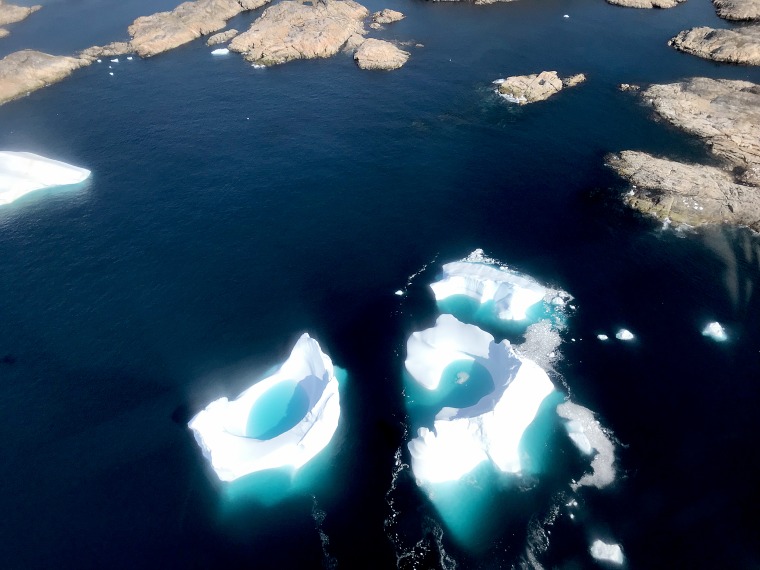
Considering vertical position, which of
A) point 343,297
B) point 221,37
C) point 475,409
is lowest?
point 343,297

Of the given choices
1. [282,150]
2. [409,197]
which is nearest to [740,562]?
[409,197]

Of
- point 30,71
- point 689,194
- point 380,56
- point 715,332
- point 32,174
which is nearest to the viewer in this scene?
point 715,332

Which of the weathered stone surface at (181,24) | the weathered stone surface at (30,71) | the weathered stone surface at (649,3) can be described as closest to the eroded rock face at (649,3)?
the weathered stone surface at (649,3)

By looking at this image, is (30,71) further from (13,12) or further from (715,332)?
(715,332)

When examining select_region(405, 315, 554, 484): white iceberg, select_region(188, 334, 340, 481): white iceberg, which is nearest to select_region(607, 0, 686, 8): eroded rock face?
select_region(405, 315, 554, 484): white iceberg

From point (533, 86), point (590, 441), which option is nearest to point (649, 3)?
point (533, 86)

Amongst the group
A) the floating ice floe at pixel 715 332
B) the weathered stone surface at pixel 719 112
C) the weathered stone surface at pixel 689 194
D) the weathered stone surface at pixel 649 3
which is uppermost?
the weathered stone surface at pixel 649 3

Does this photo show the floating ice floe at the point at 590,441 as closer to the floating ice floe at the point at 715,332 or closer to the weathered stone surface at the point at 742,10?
the floating ice floe at the point at 715,332
